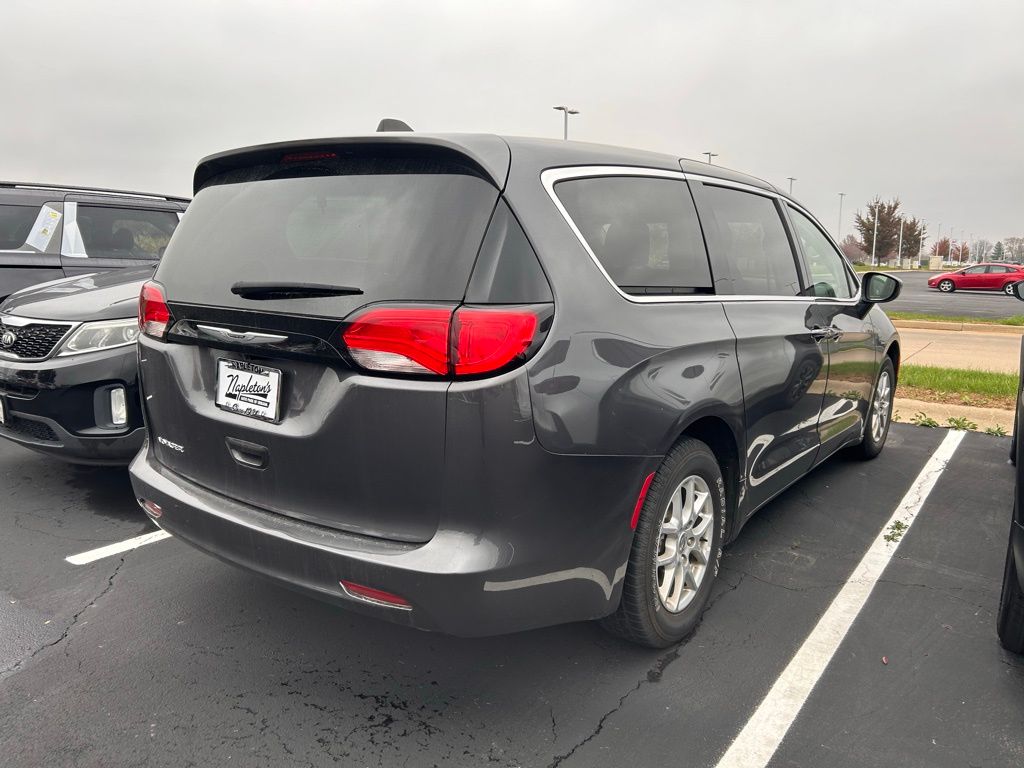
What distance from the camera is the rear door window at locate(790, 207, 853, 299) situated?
157 inches

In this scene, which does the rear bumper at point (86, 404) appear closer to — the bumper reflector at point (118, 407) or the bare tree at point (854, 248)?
the bumper reflector at point (118, 407)

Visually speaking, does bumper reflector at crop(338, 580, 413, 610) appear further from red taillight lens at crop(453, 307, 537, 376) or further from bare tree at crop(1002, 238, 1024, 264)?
bare tree at crop(1002, 238, 1024, 264)

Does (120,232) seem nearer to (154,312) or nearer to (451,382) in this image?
(154,312)

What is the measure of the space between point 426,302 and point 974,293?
38.4 metres

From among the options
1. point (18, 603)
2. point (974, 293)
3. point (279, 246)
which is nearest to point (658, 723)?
point (279, 246)

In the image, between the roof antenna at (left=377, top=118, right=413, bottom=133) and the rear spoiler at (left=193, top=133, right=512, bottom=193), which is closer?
the rear spoiler at (left=193, top=133, right=512, bottom=193)

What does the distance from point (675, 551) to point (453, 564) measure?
1.00 meters

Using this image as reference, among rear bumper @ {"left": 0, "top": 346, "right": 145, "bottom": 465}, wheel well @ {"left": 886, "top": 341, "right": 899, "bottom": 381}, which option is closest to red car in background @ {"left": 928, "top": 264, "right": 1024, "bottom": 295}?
wheel well @ {"left": 886, "top": 341, "right": 899, "bottom": 381}

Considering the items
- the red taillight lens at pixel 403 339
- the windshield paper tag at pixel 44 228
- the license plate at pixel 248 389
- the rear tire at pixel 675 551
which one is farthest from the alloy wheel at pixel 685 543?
the windshield paper tag at pixel 44 228

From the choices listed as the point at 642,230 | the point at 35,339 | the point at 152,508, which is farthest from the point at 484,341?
the point at 35,339

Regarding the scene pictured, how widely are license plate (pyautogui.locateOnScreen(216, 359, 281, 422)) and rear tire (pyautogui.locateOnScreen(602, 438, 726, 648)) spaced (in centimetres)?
121

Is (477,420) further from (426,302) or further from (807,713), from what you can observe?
(807,713)

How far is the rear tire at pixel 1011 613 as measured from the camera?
2533 millimetres

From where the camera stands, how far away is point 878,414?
511 centimetres
